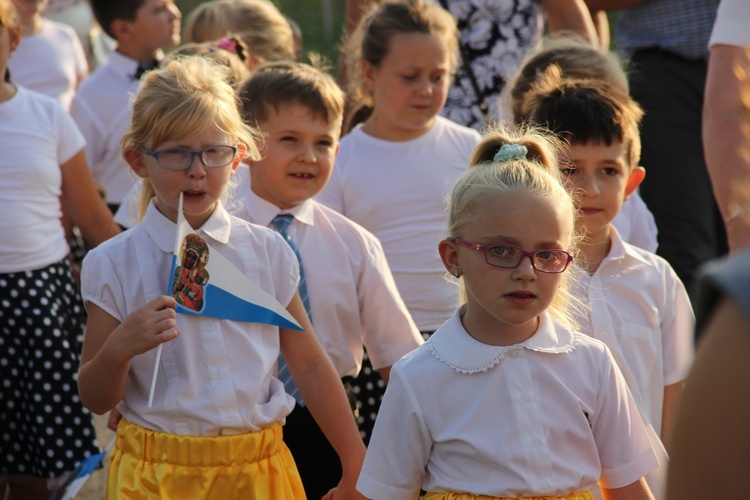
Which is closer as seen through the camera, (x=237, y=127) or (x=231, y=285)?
(x=231, y=285)

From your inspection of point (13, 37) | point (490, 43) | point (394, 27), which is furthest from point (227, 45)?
point (490, 43)

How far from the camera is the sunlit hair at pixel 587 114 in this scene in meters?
3.38

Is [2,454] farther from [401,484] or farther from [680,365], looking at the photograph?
[680,365]

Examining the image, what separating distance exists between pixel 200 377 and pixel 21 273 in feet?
5.77

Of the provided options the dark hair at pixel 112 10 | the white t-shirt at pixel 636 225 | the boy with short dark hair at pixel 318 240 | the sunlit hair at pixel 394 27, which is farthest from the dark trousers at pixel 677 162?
the dark hair at pixel 112 10

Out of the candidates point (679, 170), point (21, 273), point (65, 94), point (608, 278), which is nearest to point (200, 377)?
point (608, 278)

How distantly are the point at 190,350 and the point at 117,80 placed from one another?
3.30m

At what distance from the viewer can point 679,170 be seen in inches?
203

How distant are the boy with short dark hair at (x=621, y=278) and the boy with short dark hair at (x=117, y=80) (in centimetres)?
276

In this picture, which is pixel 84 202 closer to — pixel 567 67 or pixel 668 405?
pixel 567 67

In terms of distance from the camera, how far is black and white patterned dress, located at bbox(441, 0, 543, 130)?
16.8 feet

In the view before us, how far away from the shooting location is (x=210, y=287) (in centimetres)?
285

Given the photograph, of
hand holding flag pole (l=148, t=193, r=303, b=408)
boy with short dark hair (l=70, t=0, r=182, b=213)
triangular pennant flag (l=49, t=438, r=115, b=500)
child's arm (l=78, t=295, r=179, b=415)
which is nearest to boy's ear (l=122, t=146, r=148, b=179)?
hand holding flag pole (l=148, t=193, r=303, b=408)

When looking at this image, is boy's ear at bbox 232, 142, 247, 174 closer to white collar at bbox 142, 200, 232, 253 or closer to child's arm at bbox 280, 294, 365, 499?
white collar at bbox 142, 200, 232, 253
